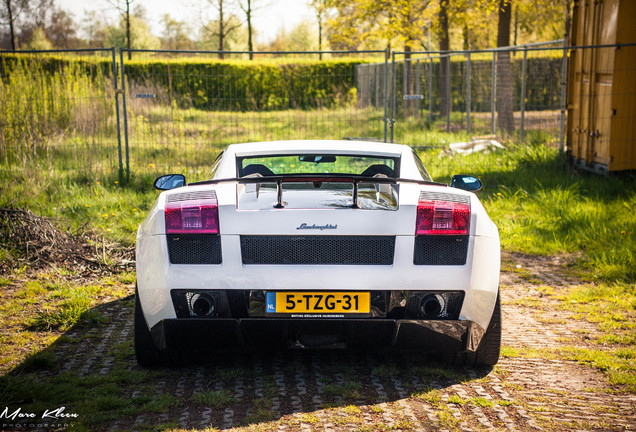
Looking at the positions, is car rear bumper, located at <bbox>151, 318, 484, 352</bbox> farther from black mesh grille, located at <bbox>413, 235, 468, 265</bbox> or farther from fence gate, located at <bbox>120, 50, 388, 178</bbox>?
fence gate, located at <bbox>120, 50, 388, 178</bbox>

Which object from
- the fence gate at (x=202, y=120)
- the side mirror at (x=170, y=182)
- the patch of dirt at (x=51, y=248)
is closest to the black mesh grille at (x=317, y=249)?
the side mirror at (x=170, y=182)

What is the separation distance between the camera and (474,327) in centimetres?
359

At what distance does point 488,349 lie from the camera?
3.93 metres

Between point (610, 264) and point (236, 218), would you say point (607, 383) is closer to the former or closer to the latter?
point (236, 218)

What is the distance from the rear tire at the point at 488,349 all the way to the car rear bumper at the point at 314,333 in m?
0.29

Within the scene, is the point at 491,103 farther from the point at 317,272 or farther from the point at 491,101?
the point at 317,272

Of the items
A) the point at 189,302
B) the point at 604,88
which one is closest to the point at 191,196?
the point at 189,302

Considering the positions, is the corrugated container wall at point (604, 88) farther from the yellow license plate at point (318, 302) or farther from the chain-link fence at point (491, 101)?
the yellow license plate at point (318, 302)

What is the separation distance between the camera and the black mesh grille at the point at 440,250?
3.46 meters

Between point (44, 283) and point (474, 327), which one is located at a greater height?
point (474, 327)

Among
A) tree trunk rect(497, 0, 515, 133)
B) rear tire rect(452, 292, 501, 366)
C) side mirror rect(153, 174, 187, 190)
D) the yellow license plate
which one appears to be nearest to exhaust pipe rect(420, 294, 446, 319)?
the yellow license plate

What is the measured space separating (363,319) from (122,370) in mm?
1505

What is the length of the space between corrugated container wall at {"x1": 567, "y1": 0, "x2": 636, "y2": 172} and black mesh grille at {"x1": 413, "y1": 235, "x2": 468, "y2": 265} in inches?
277

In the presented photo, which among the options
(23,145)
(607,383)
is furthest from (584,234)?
(23,145)
